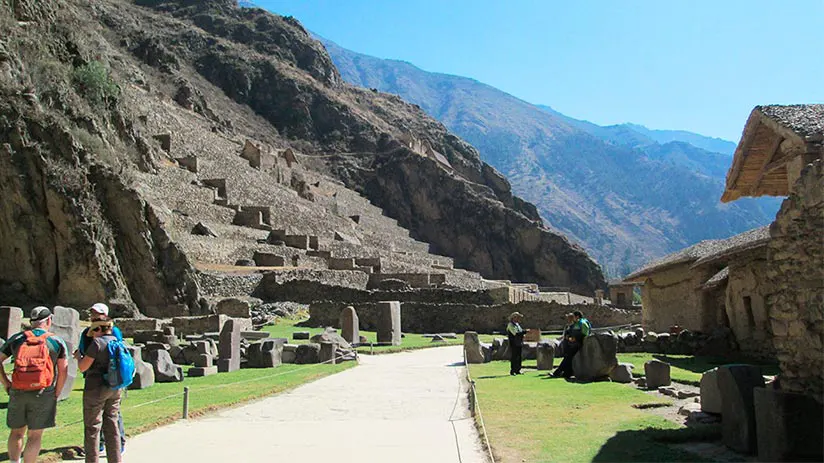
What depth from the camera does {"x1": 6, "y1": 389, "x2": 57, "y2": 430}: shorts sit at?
25.5 ft

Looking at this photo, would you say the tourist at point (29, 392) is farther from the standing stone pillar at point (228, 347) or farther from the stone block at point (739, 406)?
the standing stone pillar at point (228, 347)

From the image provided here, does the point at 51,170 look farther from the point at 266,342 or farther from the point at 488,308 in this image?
the point at 488,308

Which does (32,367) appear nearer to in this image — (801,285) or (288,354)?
(801,285)

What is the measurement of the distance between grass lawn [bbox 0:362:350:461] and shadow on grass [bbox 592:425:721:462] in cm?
671

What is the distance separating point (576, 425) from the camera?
991cm

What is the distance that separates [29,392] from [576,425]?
275 inches

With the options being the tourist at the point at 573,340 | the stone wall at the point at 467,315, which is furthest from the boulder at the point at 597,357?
the stone wall at the point at 467,315

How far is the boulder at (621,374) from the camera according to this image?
15336 mm

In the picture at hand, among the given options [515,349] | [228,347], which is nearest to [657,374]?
[515,349]

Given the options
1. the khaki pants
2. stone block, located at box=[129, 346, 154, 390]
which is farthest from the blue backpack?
stone block, located at box=[129, 346, 154, 390]

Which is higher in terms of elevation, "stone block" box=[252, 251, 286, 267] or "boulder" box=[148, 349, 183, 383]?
"stone block" box=[252, 251, 286, 267]

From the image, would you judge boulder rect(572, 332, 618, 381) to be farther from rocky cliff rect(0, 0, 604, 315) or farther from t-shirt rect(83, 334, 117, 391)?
rocky cliff rect(0, 0, 604, 315)

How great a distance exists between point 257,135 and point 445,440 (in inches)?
4084

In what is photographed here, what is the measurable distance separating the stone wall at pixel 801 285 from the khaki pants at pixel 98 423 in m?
7.65
